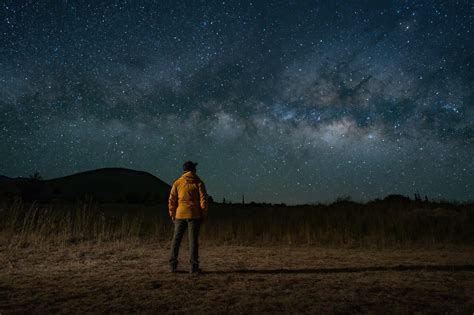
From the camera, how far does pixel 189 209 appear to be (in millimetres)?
6766

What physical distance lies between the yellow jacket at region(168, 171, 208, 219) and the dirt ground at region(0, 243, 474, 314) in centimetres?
117

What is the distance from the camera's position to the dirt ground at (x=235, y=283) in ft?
15.0

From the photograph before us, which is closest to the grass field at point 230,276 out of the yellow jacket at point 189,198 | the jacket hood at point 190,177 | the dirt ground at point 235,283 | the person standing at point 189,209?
the dirt ground at point 235,283

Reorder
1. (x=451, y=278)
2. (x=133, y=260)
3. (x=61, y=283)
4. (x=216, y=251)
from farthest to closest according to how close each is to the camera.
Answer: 1. (x=216, y=251)
2. (x=133, y=260)
3. (x=451, y=278)
4. (x=61, y=283)

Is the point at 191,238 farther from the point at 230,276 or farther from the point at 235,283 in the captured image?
the point at 235,283

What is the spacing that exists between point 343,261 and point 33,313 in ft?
22.5

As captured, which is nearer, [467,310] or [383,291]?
[467,310]

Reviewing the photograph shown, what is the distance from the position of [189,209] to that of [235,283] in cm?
167

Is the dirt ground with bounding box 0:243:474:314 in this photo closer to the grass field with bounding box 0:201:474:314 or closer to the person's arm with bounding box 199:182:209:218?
the grass field with bounding box 0:201:474:314

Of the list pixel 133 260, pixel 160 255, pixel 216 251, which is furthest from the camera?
pixel 216 251

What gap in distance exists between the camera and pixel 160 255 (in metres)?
9.48

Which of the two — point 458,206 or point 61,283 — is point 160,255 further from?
point 458,206

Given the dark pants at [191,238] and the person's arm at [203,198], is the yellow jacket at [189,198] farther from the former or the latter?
the dark pants at [191,238]

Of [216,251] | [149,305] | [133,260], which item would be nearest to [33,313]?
[149,305]
